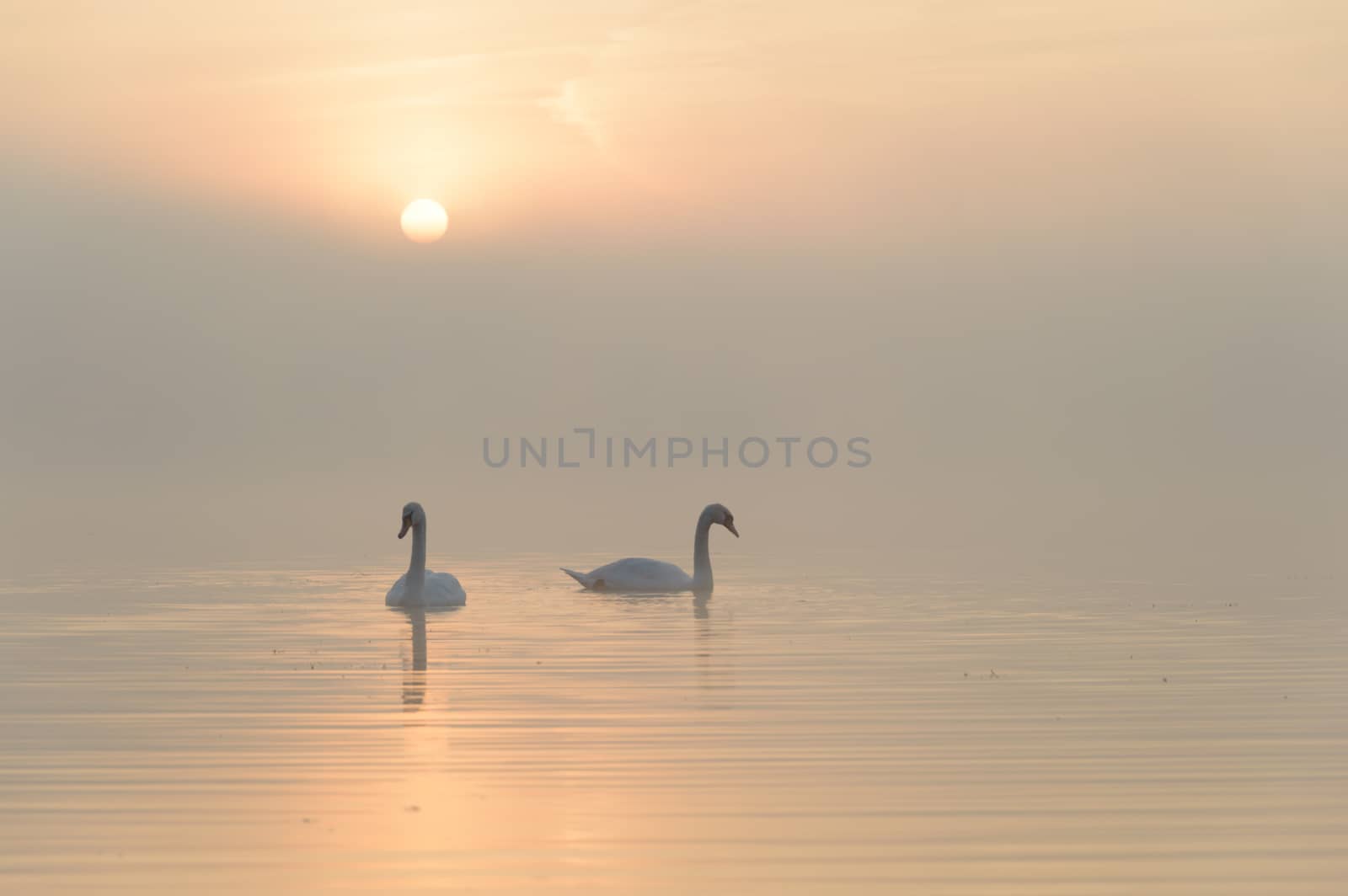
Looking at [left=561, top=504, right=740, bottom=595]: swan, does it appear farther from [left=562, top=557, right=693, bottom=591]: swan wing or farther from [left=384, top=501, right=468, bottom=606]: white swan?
[left=384, top=501, right=468, bottom=606]: white swan

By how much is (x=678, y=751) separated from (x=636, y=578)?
1592 cm

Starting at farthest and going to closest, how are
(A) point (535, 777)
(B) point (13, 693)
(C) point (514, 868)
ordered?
(B) point (13, 693)
(A) point (535, 777)
(C) point (514, 868)

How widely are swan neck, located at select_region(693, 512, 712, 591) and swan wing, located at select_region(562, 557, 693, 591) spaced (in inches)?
5.9

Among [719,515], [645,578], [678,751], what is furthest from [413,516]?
[678,751]

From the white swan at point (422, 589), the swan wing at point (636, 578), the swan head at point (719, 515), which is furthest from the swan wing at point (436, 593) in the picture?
the swan head at point (719, 515)

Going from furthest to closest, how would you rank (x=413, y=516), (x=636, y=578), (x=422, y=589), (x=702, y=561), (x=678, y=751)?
(x=702, y=561)
(x=636, y=578)
(x=413, y=516)
(x=422, y=589)
(x=678, y=751)

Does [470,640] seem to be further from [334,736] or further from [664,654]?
[334,736]

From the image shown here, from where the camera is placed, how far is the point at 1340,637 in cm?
2536

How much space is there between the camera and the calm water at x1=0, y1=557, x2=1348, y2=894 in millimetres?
12844

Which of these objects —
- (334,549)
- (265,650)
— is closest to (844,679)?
(265,650)

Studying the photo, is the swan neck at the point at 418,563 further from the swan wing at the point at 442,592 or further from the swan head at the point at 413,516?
the swan head at the point at 413,516

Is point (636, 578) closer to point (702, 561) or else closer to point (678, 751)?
point (702, 561)

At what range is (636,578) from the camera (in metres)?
32.7

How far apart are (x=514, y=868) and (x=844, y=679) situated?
8861 mm
